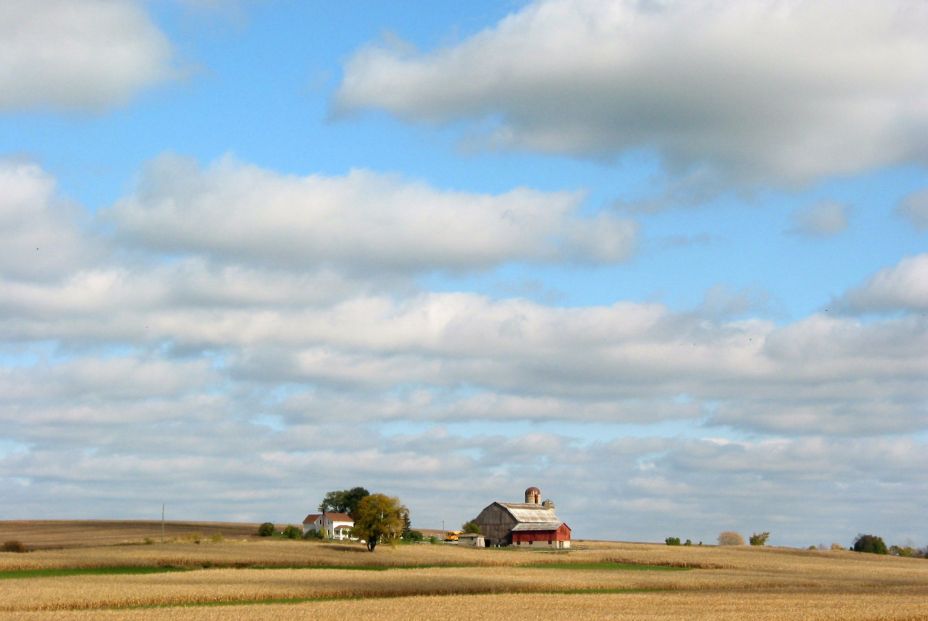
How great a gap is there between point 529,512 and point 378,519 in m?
55.3

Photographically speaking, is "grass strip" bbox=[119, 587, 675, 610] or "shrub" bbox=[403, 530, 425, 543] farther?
"shrub" bbox=[403, 530, 425, 543]

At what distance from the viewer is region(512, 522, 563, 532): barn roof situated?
151m

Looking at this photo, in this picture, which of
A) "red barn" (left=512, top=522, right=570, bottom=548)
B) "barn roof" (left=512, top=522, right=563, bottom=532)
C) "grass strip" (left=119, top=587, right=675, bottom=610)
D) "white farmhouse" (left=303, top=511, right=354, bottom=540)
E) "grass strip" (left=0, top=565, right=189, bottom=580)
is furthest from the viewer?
"white farmhouse" (left=303, top=511, right=354, bottom=540)

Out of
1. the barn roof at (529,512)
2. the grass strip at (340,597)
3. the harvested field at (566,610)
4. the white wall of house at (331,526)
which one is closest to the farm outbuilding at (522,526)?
the barn roof at (529,512)

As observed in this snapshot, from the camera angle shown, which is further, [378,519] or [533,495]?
[533,495]

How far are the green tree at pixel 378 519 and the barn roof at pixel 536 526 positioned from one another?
4100 cm

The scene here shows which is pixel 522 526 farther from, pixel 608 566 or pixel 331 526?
pixel 608 566

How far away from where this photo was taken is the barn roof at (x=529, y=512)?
528ft

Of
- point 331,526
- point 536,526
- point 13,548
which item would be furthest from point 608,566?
point 331,526

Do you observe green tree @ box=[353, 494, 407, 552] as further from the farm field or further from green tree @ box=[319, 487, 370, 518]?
green tree @ box=[319, 487, 370, 518]

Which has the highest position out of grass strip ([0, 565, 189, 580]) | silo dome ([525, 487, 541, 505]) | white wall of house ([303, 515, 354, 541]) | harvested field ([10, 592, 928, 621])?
silo dome ([525, 487, 541, 505])

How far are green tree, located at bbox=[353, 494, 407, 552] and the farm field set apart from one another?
461 centimetres

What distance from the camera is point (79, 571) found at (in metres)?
78.8

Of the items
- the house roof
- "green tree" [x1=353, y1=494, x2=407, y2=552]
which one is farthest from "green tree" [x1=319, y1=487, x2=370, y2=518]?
"green tree" [x1=353, y1=494, x2=407, y2=552]
